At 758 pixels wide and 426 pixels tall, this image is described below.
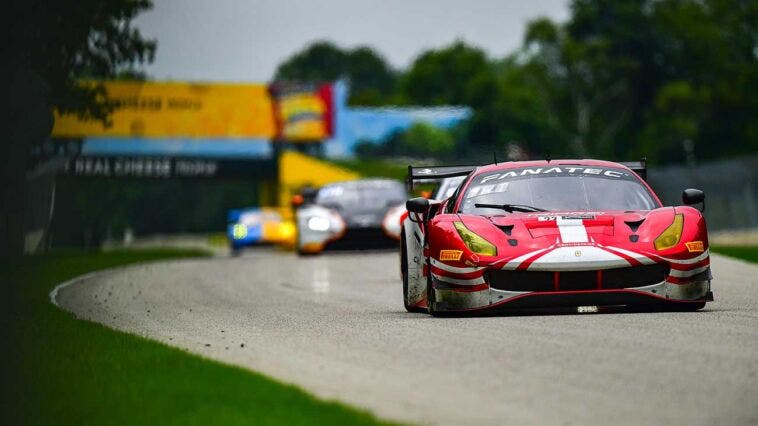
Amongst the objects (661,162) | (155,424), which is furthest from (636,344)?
(661,162)

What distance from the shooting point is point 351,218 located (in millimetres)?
27812

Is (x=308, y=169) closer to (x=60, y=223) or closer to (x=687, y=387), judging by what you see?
(x=60, y=223)

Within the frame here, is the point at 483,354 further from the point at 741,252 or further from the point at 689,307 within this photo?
the point at 741,252

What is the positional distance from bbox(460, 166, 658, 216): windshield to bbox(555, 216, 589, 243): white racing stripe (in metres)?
0.62

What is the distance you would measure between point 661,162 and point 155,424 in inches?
3105

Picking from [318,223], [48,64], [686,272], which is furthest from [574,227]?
[318,223]

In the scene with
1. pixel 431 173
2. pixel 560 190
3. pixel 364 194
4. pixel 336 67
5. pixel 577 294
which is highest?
pixel 336 67

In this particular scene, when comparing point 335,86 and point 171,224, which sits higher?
point 335,86

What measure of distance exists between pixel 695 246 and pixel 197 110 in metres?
59.4

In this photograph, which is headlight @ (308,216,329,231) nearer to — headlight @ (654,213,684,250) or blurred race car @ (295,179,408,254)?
blurred race car @ (295,179,408,254)

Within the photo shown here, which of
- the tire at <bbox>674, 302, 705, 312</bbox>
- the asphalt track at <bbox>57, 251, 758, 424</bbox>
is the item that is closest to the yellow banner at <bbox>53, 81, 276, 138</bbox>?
the asphalt track at <bbox>57, 251, 758, 424</bbox>

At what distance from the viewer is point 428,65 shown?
108m

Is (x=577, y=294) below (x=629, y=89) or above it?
below

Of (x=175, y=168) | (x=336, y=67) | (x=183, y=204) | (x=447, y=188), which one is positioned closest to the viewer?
(x=447, y=188)
